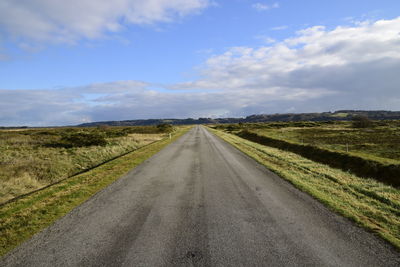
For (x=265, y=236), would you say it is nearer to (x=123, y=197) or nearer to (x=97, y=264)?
(x=97, y=264)

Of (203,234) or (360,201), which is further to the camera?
(360,201)

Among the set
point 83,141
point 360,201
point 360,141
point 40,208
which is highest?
point 83,141

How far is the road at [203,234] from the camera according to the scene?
4160 millimetres

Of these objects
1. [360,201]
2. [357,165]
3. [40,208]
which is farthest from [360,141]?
[40,208]

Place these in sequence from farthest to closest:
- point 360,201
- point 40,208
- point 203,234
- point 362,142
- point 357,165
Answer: point 362,142
point 357,165
point 360,201
point 40,208
point 203,234

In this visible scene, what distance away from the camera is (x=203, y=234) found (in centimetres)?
501

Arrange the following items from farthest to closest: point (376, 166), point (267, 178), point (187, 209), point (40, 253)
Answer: point (376, 166) < point (267, 178) < point (187, 209) < point (40, 253)

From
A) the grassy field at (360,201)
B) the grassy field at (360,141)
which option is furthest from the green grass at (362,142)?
the grassy field at (360,201)

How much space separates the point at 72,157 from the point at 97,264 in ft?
54.4

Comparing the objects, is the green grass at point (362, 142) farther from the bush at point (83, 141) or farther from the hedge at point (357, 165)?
the bush at point (83, 141)

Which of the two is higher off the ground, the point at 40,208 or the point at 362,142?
the point at 40,208

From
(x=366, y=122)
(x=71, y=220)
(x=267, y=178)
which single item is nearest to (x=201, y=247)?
(x=71, y=220)

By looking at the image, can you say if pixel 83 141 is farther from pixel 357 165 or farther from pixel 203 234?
pixel 357 165

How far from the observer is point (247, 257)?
4.16 m
